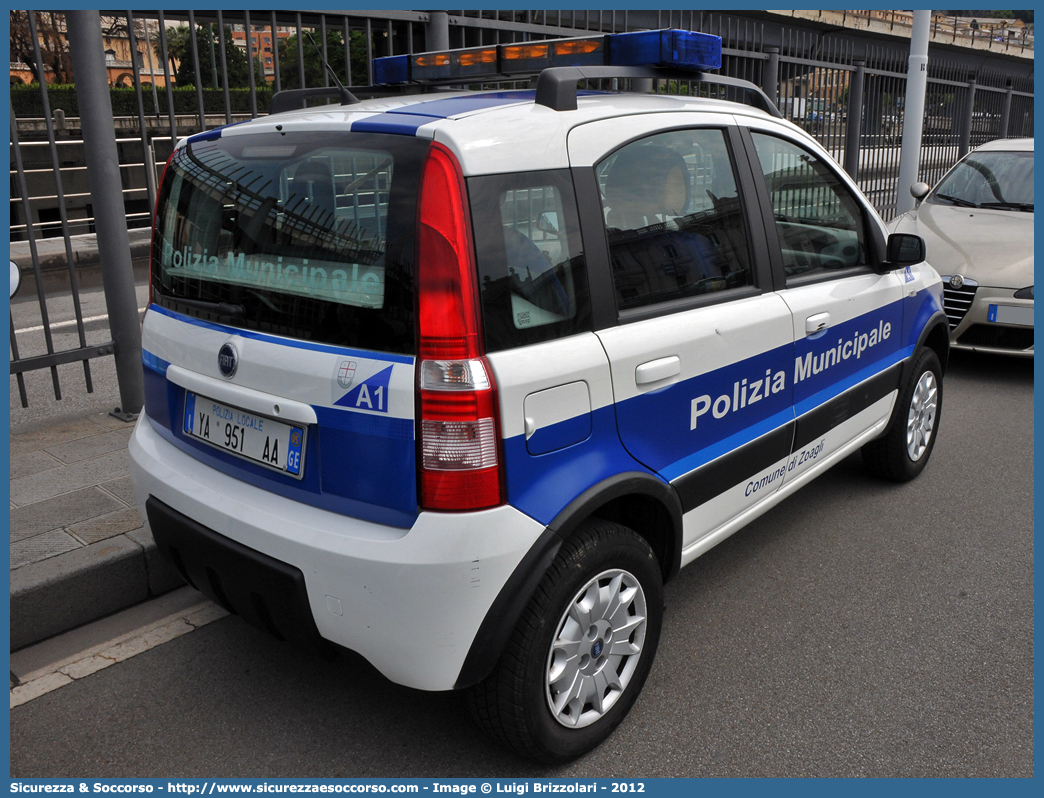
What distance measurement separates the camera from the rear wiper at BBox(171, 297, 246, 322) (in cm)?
239

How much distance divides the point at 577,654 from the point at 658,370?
0.81m

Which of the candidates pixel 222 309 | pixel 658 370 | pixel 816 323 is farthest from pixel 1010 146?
pixel 222 309

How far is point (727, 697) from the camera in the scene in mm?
2701

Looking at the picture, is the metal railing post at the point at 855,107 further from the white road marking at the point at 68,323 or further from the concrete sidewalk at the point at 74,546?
the concrete sidewalk at the point at 74,546

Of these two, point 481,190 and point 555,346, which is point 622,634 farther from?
point 481,190

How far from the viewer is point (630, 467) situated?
95.1 inches

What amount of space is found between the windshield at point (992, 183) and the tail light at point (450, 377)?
644 centimetres

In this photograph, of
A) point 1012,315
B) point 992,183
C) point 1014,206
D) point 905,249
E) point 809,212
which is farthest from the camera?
point 992,183

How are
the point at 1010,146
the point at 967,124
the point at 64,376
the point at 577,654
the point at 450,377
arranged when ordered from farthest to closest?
the point at 967,124 → the point at 1010,146 → the point at 64,376 → the point at 577,654 → the point at 450,377

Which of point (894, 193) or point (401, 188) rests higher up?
point (401, 188)

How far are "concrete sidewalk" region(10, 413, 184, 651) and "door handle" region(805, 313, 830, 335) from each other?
2414 millimetres

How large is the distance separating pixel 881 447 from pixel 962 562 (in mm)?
746

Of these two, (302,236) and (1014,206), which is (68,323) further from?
(1014,206)

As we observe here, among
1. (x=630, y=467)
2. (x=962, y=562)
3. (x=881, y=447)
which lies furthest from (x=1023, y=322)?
(x=630, y=467)
